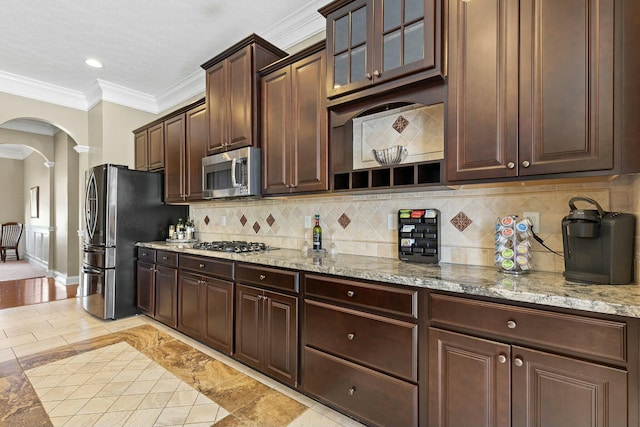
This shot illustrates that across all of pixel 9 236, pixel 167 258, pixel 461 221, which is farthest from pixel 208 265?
pixel 9 236

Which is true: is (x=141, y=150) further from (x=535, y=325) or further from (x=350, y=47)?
(x=535, y=325)

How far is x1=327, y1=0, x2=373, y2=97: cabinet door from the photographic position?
2047 millimetres

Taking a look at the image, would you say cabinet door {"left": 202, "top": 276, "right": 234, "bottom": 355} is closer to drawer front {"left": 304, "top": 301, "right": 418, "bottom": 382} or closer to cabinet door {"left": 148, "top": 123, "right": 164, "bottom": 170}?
drawer front {"left": 304, "top": 301, "right": 418, "bottom": 382}

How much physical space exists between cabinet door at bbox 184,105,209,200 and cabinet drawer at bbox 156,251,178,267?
26.2 inches

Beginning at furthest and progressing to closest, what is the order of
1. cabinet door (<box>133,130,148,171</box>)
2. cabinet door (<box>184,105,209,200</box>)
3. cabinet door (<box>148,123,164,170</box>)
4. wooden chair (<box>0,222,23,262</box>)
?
wooden chair (<box>0,222,23,262</box>) → cabinet door (<box>133,130,148,171</box>) → cabinet door (<box>148,123,164,170</box>) → cabinet door (<box>184,105,209,200</box>)

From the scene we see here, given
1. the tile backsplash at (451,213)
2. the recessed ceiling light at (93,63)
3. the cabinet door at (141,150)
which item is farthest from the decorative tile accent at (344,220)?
the recessed ceiling light at (93,63)

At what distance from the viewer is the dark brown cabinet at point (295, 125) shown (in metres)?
2.41

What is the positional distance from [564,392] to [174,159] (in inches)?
157

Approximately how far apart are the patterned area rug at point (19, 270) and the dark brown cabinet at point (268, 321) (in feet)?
21.6

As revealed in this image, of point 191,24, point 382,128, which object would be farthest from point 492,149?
point 191,24

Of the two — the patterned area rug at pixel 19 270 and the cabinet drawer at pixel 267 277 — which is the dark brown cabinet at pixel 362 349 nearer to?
the cabinet drawer at pixel 267 277

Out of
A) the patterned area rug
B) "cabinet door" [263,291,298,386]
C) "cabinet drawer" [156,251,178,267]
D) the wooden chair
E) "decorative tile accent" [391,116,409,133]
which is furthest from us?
the wooden chair

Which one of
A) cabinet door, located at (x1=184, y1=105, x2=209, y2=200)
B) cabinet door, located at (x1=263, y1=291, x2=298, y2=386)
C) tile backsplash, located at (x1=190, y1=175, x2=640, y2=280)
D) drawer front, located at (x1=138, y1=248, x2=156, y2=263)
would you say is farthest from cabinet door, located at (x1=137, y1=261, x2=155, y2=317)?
cabinet door, located at (x1=263, y1=291, x2=298, y2=386)

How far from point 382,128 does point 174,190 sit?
2681 mm
